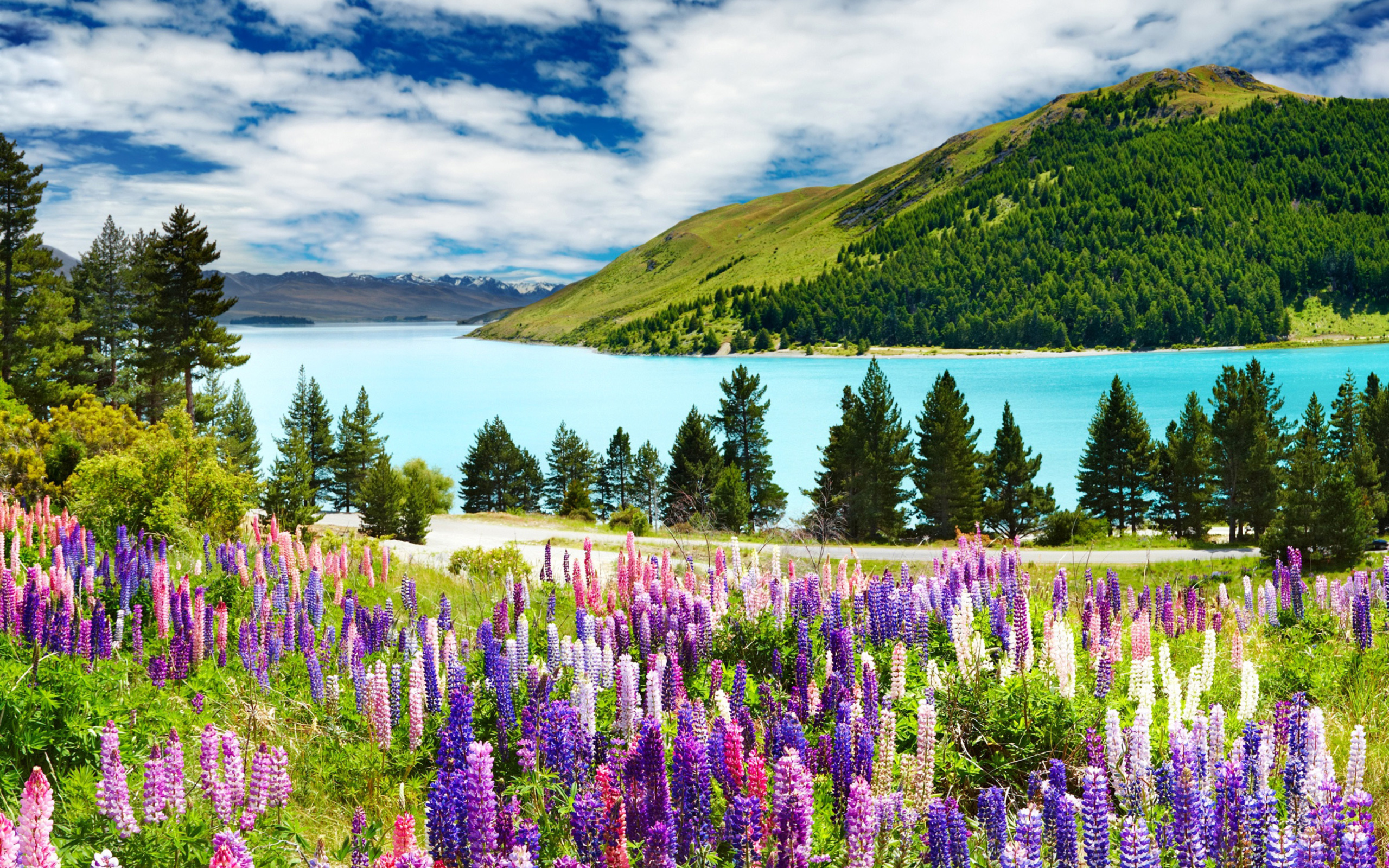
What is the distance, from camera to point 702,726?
14.8 ft

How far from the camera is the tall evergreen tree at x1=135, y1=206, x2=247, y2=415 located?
51500mm

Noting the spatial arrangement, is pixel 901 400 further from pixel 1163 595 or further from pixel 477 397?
pixel 1163 595

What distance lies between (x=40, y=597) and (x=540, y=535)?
43673mm

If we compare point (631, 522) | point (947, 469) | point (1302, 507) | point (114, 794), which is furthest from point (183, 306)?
point (1302, 507)

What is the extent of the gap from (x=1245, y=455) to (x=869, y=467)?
82.5ft

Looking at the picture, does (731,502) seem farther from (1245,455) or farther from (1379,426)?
(1379,426)

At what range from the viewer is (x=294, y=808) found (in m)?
5.09

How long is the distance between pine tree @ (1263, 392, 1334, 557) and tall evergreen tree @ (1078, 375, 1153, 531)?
783 inches

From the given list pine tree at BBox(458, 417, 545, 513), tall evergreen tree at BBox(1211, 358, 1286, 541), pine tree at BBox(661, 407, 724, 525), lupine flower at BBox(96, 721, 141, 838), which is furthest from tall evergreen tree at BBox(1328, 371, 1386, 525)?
pine tree at BBox(458, 417, 545, 513)

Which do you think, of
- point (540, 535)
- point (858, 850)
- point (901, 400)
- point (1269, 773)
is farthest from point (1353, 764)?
point (901, 400)

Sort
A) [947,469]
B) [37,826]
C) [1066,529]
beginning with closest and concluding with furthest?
[37,826] < [1066,529] < [947,469]

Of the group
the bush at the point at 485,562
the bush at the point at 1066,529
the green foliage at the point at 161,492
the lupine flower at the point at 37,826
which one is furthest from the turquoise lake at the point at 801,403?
the lupine flower at the point at 37,826

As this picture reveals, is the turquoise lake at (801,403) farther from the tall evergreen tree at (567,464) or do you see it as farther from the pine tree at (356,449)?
the pine tree at (356,449)

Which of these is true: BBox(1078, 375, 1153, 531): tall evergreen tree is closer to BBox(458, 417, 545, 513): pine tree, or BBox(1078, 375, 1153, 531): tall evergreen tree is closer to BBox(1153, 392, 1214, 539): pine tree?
BBox(1153, 392, 1214, 539): pine tree
